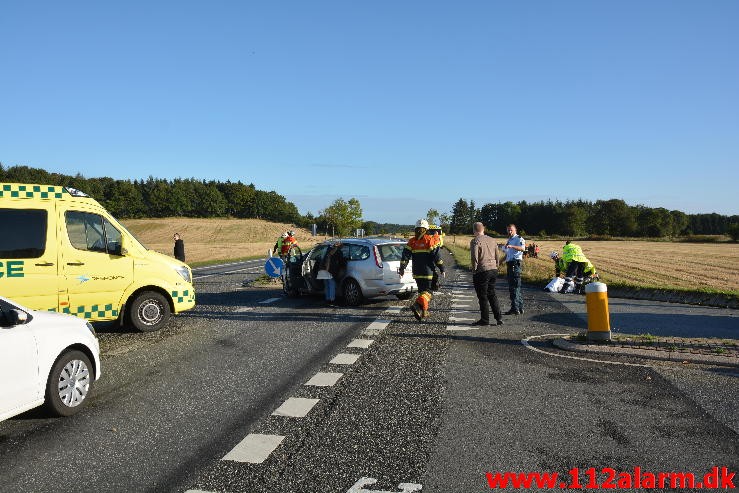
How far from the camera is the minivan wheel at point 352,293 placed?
13793mm

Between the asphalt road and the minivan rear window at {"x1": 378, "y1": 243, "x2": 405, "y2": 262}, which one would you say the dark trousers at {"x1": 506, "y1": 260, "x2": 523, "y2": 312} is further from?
the asphalt road

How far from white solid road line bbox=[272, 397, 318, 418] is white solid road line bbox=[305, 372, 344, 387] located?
0.63m

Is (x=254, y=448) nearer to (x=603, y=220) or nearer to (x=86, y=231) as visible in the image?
(x=86, y=231)

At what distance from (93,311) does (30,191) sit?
2.09 metres

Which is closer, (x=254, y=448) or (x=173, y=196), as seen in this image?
(x=254, y=448)

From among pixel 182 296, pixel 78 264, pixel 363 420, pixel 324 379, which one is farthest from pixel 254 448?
pixel 182 296

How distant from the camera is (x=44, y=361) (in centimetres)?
531

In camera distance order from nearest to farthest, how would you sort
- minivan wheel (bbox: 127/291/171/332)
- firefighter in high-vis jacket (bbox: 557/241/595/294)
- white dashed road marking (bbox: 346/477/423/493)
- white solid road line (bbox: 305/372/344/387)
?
white dashed road marking (bbox: 346/477/423/493), white solid road line (bbox: 305/372/344/387), minivan wheel (bbox: 127/291/171/332), firefighter in high-vis jacket (bbox: 557/241/595/294)

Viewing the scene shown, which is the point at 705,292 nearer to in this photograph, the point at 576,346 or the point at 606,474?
the point at 576,346

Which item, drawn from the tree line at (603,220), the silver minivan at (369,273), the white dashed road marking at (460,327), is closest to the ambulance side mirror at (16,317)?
the white dashed road marking at (460,327)

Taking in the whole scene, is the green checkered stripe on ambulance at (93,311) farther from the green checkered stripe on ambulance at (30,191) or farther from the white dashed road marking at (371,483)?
the white dashed road marking at (371,483)

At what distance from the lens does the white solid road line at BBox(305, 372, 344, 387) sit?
6.79m

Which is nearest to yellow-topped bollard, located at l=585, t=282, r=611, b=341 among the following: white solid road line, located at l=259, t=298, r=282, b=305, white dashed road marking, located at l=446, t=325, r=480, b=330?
white dashed road marking, located at l=446, t=325, r=480, b=330

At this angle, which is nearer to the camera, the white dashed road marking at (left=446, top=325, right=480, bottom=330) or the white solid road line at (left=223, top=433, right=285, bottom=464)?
the white solid road line at (left=223, top=433, right=285, bottom=464)
